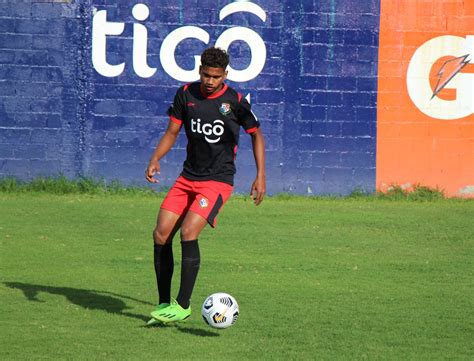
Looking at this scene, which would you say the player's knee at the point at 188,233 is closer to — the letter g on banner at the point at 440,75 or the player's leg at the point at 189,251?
the player's leg at the point at 189,251

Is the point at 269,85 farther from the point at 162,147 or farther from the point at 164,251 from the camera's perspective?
the point at 164,251

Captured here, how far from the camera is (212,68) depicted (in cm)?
809

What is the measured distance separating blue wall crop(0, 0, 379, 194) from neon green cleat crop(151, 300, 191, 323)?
7938mm

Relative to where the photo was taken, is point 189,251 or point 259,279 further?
point 259,279

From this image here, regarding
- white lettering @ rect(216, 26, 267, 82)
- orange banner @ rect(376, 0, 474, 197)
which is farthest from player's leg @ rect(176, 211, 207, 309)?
orange banner @ rect(376, 0, 474, 197)

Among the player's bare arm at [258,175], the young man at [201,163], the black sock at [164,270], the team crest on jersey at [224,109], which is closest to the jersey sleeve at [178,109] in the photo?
the young man at [201,163]

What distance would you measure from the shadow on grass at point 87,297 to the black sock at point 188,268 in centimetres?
51

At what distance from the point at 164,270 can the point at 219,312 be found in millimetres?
746

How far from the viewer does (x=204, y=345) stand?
7.48m

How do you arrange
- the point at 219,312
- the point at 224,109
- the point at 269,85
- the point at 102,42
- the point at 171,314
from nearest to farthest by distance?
the point at 219,312
the point at 171,314
the point at 224,109
the point at 102,42
the point at 269,85

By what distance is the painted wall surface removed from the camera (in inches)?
616

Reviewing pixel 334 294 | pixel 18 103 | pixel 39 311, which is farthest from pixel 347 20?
pixel 39 311

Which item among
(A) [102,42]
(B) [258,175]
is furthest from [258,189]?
(A) [102,42]

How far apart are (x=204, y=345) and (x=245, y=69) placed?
28.8 ft
